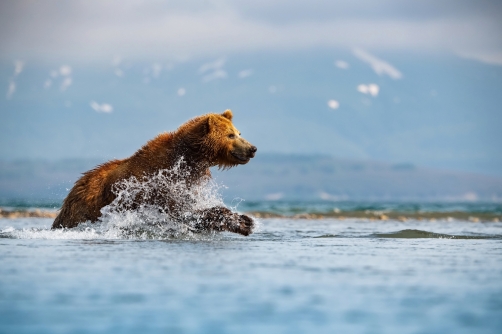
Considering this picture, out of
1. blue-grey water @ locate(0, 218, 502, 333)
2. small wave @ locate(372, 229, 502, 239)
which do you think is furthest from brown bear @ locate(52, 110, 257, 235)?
small wave @ locate(372, 229, 502, 239)

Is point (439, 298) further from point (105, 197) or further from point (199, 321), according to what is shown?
point (105, 197)

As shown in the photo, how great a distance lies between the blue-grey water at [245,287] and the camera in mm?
5789

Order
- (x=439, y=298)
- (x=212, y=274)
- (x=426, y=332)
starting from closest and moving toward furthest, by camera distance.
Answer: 1. (x=426, y=332)
2. (x=439, y=298)
3. (x=212, y=274)

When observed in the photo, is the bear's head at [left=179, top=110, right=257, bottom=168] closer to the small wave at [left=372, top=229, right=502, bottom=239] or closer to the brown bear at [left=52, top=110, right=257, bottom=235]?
the brown bear at [left=52, top=110, right=257, bottom=235]

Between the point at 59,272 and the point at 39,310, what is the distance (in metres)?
1.72

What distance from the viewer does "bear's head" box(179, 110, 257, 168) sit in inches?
471

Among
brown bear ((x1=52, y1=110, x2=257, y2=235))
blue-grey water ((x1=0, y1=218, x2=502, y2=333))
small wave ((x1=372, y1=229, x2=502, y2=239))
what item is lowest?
blue-grey water ((x1=0, y1=218, x2=502, y2=333))

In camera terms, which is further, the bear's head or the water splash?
the bear's head

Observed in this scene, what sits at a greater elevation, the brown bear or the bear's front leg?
the brown bear

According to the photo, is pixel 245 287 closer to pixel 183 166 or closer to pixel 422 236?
pixel 183 166

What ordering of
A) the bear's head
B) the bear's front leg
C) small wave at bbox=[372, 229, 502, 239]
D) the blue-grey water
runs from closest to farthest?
the blue-grey water
the bear's front leg
the bear's head
small wave at bbox=[372, 229, 502, 239]

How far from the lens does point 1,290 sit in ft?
22.7

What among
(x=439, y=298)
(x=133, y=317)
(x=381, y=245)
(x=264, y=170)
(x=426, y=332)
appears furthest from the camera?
(x=264, y=170)

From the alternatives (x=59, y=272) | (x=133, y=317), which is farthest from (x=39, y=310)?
(x=59, y=272)
